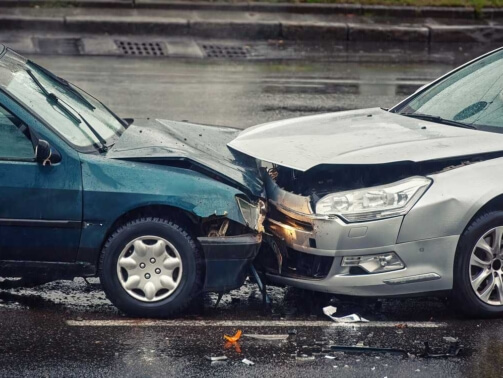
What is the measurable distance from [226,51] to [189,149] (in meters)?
10.3

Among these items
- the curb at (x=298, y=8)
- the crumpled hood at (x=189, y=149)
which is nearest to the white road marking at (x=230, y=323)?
the crumpled hood at (x=189, y=149)

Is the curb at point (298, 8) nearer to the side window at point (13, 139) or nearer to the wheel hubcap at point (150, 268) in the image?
the side window at point (13, 139)

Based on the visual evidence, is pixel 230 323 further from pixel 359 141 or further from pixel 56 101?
pixel 56 101

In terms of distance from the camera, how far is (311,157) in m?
6.18

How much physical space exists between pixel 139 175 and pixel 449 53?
1208 cm

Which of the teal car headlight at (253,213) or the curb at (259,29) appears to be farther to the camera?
the curb at (259,29)

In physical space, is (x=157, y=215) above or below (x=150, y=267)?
above

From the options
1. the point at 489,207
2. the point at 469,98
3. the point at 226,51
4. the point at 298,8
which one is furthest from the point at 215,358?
the point at 298,8

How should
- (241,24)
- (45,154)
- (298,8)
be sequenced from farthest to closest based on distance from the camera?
(298,8) → (241,24) → (45,154)

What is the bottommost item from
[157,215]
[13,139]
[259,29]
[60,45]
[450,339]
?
[450,339]

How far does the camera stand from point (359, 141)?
254 inches

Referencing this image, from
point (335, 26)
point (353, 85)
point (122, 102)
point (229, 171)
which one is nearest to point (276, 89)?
point (353, 85)

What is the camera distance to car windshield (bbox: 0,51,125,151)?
6160 millimetres

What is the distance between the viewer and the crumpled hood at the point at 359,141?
610 cm
